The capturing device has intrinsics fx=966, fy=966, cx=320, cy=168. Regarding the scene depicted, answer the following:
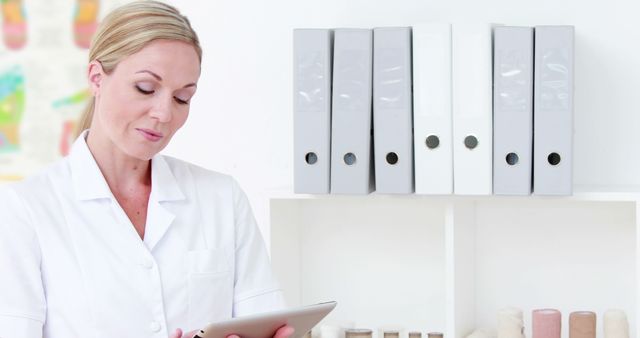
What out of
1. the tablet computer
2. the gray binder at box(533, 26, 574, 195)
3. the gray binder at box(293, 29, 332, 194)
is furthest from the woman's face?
the gray binder at box(533, 26, 574, 195)

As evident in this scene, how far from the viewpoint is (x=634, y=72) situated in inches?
98.0

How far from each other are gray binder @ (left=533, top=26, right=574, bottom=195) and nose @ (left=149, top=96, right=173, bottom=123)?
98cm

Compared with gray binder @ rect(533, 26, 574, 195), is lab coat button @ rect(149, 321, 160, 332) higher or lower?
lower

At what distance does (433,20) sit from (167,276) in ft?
4.00

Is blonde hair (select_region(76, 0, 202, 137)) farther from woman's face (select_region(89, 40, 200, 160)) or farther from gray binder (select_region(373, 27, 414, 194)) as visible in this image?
gray binder (select_region(373, 27, 414, 194))

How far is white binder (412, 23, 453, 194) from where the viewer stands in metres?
2.35

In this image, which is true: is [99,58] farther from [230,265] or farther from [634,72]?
[634,72]

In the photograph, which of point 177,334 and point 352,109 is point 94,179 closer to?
point 177,334

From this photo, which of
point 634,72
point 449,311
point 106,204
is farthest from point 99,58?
point 634,72

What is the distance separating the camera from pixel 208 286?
5.94 ft

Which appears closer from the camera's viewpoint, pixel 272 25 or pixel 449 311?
pixel 449 311

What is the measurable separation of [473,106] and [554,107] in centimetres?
19

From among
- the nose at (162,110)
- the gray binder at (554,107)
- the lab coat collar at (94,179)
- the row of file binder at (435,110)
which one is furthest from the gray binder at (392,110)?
the nose at (162,110)

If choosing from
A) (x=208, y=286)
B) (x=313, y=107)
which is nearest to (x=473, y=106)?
(x=313, y=107)
